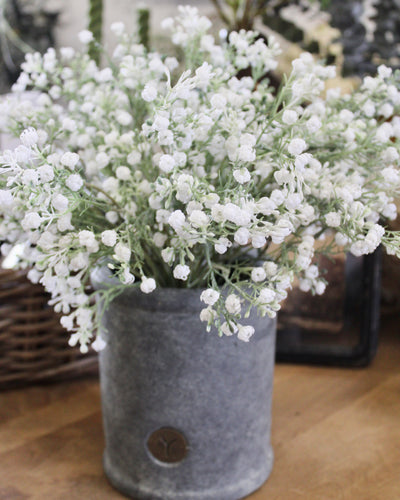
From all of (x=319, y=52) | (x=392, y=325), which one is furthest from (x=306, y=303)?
(x=319, y=52)

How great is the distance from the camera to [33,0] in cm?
138

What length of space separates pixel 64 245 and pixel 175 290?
98 mm

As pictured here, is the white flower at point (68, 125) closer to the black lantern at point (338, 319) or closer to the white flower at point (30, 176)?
the white flower at point (30, 176)

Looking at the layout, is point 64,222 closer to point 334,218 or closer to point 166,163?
point 166,163

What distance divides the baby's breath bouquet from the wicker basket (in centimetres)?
14

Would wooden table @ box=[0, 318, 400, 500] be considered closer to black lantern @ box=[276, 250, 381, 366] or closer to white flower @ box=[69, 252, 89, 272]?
black lantern @ box=[276, 250, 381, 366]

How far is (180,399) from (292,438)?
19cm

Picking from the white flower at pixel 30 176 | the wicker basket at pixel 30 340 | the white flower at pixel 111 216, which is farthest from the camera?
the wicker basket at pixel 30 340

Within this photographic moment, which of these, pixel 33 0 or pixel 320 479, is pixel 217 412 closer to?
pixel 320 479

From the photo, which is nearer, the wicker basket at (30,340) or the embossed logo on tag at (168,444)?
the embossed logo on tag at (168,444)

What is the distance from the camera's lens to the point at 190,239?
0.41 m

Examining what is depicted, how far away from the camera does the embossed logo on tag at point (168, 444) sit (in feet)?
1.69

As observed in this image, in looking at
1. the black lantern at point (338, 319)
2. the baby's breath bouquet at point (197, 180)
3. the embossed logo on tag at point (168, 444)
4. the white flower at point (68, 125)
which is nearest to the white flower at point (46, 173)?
the baby's breath bouquet at point (197, 180)

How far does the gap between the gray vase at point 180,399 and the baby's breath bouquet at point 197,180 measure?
25mm
